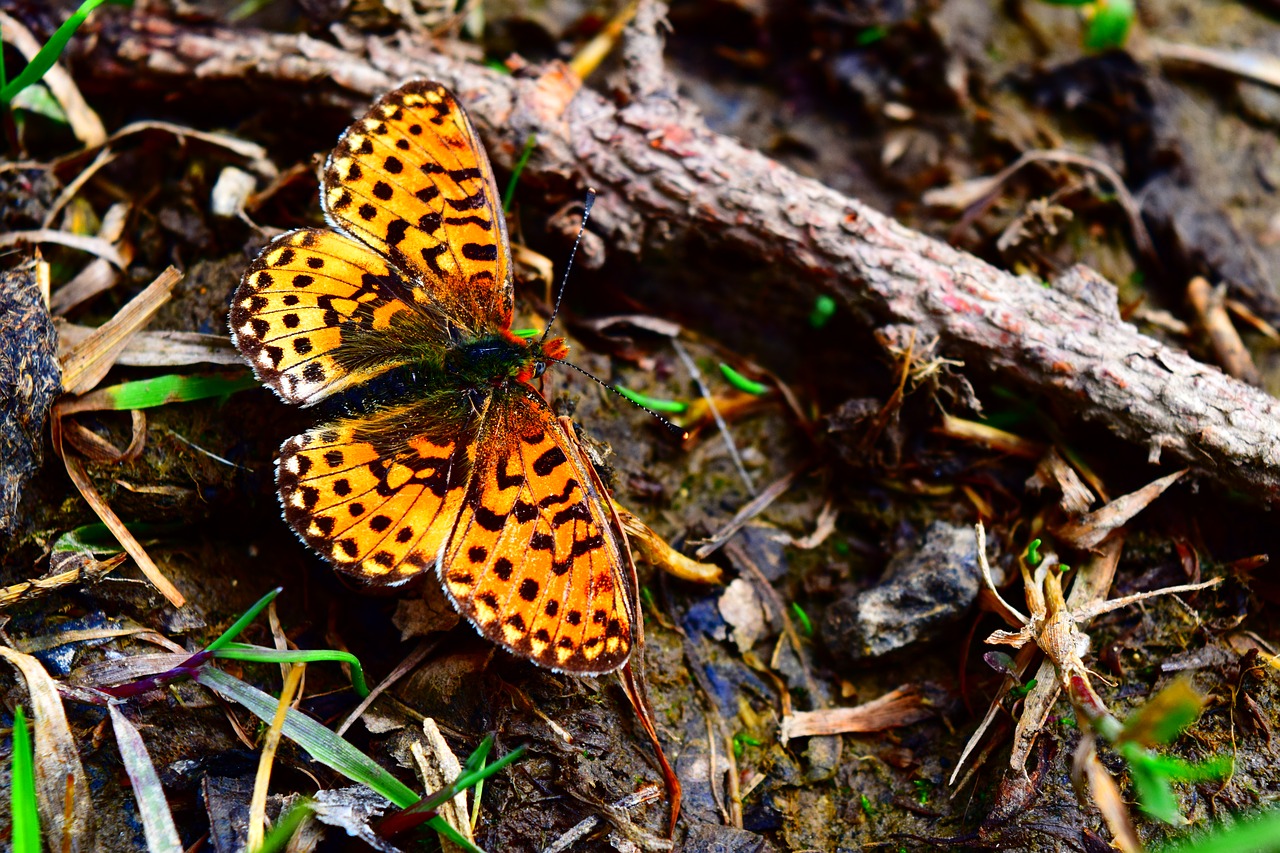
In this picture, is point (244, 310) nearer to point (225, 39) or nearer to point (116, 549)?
point (116, 549)

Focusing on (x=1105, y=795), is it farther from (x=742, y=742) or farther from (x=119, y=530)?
(x=119, y=530)

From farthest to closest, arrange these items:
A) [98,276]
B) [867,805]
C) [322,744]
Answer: [98,276] → [867,805] → [322,744]

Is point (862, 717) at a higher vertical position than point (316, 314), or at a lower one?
lower

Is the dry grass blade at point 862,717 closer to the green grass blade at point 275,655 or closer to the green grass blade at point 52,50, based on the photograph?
the green grass blade at point 275,655

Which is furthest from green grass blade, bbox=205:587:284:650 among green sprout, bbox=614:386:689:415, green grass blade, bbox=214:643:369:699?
green sprout, bbox=614:386:689:415

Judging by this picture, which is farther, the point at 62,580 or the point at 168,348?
the point at 168,348

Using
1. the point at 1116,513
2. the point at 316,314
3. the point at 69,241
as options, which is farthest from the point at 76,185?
the point at 1116,513

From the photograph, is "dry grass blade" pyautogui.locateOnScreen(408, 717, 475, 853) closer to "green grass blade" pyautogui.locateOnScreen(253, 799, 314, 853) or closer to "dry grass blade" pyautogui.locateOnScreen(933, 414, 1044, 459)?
"green grass blade" pyautogui.locateOnScreen(253, 799, 314, 853)
